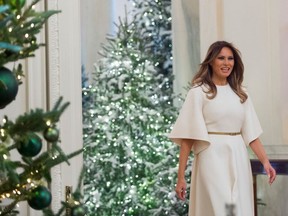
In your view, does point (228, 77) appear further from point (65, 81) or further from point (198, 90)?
point (65, 81)

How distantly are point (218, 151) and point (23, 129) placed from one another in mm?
3111

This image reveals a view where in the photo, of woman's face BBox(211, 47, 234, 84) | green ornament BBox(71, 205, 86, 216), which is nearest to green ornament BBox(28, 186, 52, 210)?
green ornament BBox(71, 205, 86, 216)

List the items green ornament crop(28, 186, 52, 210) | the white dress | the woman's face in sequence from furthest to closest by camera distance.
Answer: the woman's face
the white dress
green ornament crop(28, 186, 52, 210)

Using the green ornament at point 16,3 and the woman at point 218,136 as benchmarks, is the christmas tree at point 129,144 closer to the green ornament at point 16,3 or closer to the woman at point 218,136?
the woman at point 218,136

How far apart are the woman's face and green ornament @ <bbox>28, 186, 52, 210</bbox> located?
3.10 meters

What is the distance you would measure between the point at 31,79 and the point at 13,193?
2999mm

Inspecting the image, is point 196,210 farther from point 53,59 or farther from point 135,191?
point 135,191

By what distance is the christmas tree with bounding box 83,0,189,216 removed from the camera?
8383mm

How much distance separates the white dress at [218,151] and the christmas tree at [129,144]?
8.22ft

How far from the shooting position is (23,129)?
2.83 m

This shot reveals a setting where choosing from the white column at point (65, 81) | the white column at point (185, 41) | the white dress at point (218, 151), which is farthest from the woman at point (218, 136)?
the white column at point (185, 41)

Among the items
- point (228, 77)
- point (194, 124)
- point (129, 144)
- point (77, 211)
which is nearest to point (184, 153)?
point (194, 124)

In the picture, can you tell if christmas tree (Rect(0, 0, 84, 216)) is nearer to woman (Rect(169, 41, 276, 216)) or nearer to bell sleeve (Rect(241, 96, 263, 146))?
woman (Rect(169, 41, 276, 216))

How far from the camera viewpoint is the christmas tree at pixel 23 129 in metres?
2.76
